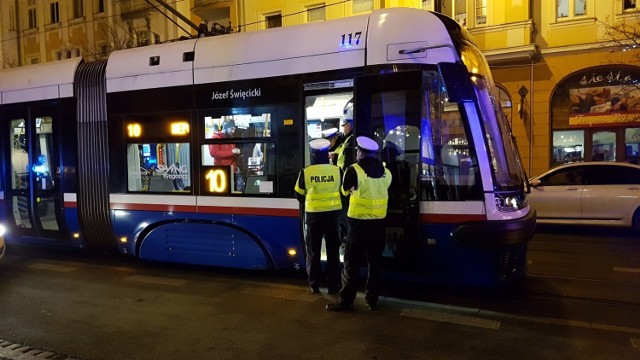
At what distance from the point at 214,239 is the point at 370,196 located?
8.35ft

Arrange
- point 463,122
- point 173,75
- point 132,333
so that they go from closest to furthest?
point 132,333
point 463,122
point 173,75

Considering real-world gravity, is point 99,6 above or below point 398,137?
above

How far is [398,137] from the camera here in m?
5.64

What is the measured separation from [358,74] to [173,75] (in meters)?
2.74

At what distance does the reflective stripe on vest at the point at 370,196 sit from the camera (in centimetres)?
514

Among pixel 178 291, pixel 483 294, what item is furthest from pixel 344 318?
pixel 178 291

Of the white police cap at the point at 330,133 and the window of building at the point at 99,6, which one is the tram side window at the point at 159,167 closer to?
the white police cap at the point at 330,133

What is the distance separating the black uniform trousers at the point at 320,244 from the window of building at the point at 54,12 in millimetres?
28155

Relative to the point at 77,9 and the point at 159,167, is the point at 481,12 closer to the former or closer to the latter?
the point at 159,167

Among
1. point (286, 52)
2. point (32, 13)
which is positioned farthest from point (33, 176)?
point (32, 13)

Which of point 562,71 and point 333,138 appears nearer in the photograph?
point 333,138

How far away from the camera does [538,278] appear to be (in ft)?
22.2

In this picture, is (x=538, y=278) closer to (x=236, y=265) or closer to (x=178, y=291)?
(x=236, y=265)

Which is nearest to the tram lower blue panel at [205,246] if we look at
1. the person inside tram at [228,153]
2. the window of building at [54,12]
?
the person inside tram at [228,153]
